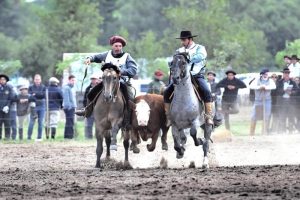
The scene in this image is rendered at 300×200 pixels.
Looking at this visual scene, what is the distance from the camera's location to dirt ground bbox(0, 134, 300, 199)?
1243 cm

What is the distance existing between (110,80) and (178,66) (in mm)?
1343

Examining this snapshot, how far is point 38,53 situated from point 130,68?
1417 inches

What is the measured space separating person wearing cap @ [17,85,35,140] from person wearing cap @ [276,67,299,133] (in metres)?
7.66

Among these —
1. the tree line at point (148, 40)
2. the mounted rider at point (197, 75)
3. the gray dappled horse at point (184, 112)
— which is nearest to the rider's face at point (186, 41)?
the mounted rider at point (197, 75)

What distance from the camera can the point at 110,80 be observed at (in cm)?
1675

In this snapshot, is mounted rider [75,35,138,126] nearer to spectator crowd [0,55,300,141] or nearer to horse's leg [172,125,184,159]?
horse's leg [172,125,184,159]

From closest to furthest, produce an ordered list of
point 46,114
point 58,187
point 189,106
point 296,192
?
point 296,192
point 58,187
point 189,106
point 46,114

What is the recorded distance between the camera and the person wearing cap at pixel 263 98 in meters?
28.5

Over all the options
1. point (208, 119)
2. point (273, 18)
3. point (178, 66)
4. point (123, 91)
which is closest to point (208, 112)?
point (208, 119)

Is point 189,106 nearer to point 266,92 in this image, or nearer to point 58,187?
point 58,187

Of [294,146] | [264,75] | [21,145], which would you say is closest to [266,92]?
[264,75]

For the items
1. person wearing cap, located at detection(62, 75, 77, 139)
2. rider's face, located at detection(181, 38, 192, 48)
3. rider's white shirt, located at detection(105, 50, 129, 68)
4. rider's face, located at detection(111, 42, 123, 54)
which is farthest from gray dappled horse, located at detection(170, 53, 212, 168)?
person wearing cap, located at detection(62, 75, 77, 139)

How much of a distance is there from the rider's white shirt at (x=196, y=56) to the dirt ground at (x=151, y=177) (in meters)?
2.00

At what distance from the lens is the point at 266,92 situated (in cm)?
2867
